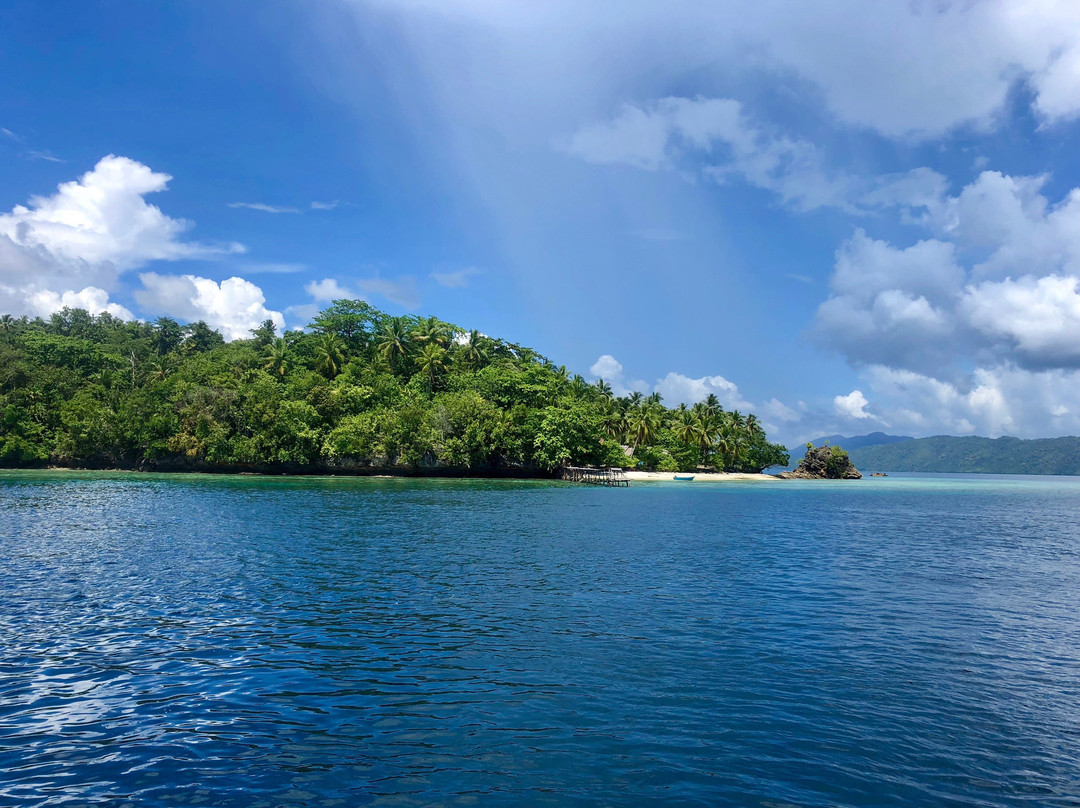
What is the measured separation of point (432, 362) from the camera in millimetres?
104375

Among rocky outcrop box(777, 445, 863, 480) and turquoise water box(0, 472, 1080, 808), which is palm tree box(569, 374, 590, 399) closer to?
rocky outcrop box(777, 445, 863, 480)

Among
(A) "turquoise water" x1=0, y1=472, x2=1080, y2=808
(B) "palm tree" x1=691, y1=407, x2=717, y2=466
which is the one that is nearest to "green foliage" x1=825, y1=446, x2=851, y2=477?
(B) "palm tree" x1=691, y1=407, x2=717, y2=466

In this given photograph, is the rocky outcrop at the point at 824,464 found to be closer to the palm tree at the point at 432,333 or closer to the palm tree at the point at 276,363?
the palm tree at the point at 432,333

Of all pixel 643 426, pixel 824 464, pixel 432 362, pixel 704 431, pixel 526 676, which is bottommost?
pixel 526 676

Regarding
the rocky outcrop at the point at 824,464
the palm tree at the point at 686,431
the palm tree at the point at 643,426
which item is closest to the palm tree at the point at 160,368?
the palm tree at the point at 643,426

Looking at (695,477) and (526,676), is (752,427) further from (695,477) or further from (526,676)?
(526,676)

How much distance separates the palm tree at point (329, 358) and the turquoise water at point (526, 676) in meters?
78.9

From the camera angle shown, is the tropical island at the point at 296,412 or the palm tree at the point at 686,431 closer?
the tropical island at the point at 296,412

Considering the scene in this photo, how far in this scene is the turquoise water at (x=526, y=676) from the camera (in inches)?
324

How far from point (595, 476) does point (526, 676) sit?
77.2 meters

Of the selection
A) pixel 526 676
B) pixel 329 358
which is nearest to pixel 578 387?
pixel 329 358

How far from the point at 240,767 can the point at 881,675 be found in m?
11.7

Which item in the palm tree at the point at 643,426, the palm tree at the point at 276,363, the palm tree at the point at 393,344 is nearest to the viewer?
the palm tree at the point at 276,363

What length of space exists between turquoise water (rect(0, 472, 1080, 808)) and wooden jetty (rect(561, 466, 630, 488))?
58.4 meters
